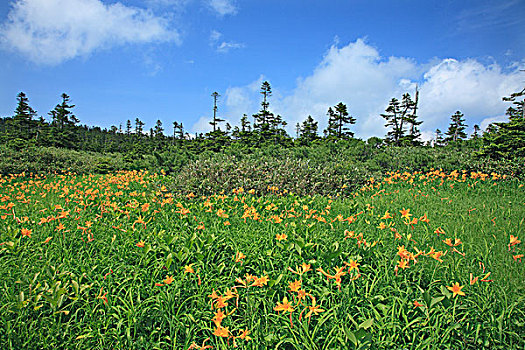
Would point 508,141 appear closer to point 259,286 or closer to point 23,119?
point 259,286

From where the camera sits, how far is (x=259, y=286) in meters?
2.27

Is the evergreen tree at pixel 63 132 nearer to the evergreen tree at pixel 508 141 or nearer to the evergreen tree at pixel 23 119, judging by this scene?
the evergreen tree at pixel 23 119

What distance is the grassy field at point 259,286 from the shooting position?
1991 millimetres

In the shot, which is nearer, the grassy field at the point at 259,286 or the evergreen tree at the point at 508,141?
the grassy field at the point at 259,286

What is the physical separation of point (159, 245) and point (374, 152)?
8657 millimetres

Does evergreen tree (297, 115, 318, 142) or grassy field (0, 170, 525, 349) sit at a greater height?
evergreen tree (297, 115, 318, 142)

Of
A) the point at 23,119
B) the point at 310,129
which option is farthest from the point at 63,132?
the point at 310,129

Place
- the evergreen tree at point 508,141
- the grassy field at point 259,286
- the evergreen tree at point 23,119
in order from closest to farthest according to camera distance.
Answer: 1. the grassy field at point 259,286
2. the evergreen tree at point 508,141
3. the evergreen tree at point 23,119

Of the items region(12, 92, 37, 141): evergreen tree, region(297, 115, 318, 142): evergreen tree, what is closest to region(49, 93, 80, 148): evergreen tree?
region(12, 92, 37, 141): evergreen tree

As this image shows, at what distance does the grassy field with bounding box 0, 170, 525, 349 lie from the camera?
78.4 inches

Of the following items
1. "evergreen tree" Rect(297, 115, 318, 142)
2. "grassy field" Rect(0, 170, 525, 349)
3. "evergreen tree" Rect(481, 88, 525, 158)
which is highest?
"evergreen tree" Rect(297, 115, 318, 142)

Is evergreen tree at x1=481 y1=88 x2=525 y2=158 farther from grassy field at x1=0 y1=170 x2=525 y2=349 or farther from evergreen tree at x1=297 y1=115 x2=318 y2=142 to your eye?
evergreen tree at x1=297 y1=115 x2=318 y2=142

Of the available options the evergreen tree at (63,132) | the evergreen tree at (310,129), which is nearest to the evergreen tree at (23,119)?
the evergreen tree at (63,132)

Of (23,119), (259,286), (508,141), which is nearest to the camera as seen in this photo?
(259,286)
